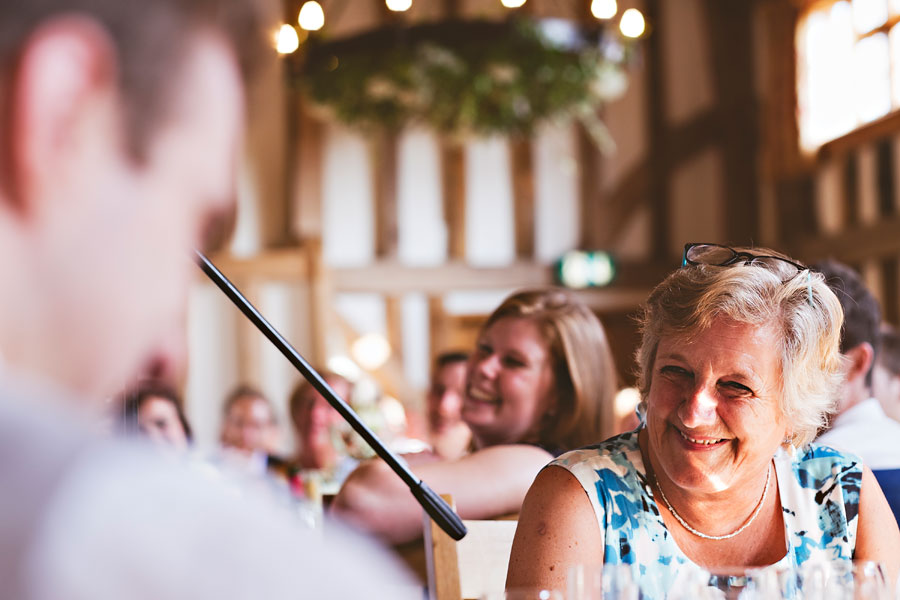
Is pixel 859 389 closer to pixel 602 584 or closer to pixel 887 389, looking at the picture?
pixel 887 389

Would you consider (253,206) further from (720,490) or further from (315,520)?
(720,490)

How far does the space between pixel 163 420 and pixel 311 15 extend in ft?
6.54

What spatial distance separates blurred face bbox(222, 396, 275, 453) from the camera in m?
5.11

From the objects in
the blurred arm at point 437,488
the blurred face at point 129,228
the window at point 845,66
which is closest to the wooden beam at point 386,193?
the window at point 845,66

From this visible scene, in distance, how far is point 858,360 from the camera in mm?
2730

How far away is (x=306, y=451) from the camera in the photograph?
15.3 ft

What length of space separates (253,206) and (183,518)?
8.49 meters

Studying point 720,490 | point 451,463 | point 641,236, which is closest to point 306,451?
point 451,463

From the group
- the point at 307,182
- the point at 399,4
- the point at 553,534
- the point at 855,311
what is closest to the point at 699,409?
the point at 553,534

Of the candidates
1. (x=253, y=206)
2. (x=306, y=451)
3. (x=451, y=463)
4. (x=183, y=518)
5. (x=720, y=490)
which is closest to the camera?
(x=183, y=518)

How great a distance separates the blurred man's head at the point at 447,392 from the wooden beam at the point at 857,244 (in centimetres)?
384

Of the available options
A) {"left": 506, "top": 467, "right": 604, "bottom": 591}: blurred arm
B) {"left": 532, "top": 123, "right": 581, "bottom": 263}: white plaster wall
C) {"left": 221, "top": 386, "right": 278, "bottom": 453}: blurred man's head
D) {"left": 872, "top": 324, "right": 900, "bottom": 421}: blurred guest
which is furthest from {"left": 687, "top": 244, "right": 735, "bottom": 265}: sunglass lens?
{"left": 532, "top": 123, "right": 581, "bottom": 263}: white plaster wall

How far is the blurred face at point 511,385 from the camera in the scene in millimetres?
2449

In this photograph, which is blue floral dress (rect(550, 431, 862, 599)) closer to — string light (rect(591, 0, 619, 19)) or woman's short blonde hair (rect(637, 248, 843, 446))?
woman's short blonde hair (rect(637, 248, 843, 446))
